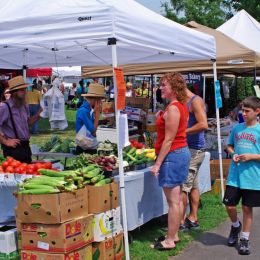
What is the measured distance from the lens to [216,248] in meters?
5.77

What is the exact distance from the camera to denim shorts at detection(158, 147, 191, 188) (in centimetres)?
527

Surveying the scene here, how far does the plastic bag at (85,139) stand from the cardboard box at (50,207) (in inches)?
96.9

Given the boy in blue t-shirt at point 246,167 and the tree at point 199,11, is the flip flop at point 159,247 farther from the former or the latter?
the tree at point 199,11

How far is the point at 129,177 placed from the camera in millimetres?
5465

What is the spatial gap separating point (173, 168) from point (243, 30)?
950 cm

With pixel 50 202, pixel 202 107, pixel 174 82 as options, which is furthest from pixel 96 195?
pixel 202 107

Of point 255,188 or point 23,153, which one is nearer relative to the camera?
point 255,188

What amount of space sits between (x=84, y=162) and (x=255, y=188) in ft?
6.28

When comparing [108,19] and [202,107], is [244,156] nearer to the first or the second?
[202,107]

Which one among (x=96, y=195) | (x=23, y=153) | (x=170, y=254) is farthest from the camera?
(x=23, y=153)

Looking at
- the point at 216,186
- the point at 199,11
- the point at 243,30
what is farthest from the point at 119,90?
the point at 199,11

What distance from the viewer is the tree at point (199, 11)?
119 feet

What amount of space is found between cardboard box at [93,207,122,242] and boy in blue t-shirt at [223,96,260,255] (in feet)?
4.11

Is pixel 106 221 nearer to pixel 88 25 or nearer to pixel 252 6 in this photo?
pixel 88 25
